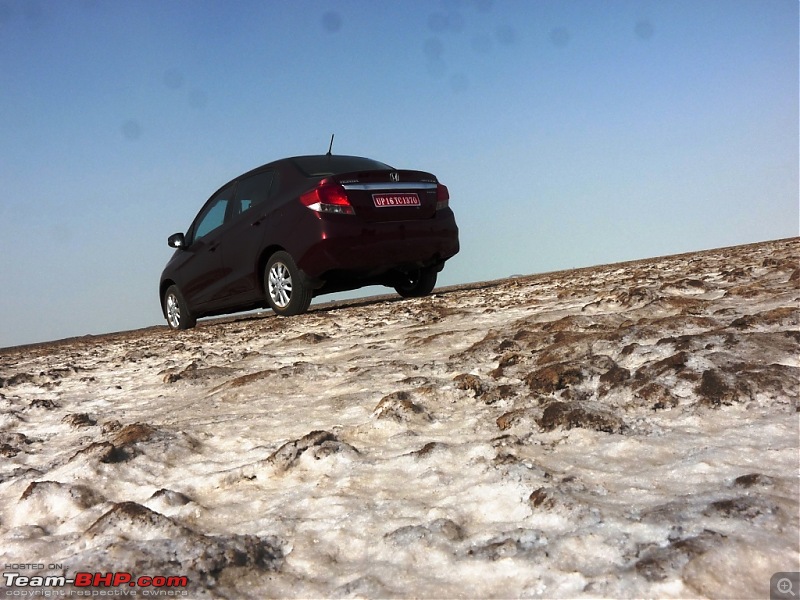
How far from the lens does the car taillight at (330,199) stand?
665cm

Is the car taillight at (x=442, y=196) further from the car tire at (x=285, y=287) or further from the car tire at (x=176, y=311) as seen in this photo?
the car tire at (x=176, y=311)

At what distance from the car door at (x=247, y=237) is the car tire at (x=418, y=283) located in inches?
70.7

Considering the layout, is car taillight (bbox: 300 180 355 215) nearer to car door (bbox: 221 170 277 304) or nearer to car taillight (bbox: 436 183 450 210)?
car door (bbox: 221 170 277 304)

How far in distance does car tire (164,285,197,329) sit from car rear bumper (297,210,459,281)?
2.87 metres

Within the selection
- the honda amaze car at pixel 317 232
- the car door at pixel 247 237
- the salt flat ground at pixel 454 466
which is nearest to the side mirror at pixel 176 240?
the honda amaze car at pixel 317 232

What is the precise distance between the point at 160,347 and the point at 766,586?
5.36m

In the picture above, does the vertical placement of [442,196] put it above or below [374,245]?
above

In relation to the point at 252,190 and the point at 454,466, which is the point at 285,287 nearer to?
the point at 252,190

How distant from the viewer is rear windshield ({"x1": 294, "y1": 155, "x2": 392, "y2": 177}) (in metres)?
7.06

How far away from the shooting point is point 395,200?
6.91 meters

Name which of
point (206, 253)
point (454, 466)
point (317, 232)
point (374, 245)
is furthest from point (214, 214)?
point (454, 466)

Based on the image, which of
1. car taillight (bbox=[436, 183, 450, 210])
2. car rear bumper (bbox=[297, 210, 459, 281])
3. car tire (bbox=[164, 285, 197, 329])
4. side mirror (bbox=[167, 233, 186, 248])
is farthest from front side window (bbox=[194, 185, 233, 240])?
car taillight (bbox=[436, 183, 450, 210])

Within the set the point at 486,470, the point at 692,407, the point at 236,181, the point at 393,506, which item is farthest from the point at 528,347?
the point at 236,181

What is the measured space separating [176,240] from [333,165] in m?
2.54
